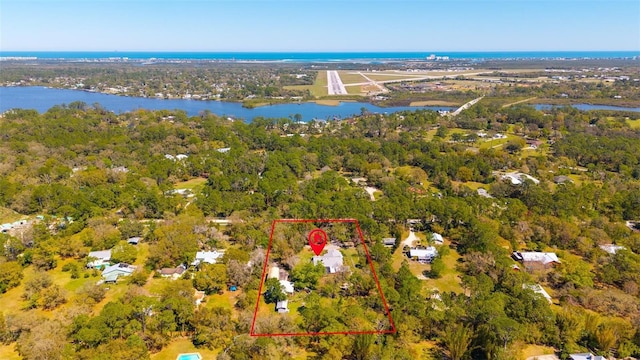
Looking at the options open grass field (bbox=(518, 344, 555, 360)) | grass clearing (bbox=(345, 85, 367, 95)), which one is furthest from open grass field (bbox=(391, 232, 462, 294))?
grass clearing (bbox=(345, 85, 367, 95))

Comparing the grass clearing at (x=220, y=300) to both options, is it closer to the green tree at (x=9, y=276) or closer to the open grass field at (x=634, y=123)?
the green tree at (x=9, y=276)

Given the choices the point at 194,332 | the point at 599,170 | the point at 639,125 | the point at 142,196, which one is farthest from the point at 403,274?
the point at 639,125

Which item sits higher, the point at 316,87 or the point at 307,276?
the point at 316,87

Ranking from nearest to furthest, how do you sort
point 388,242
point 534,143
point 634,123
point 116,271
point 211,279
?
point 211,279
point 116,271
point 388,242
point 534,143
point 634,123

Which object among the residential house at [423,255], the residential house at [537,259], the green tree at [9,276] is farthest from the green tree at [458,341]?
the green tree at [9,276]

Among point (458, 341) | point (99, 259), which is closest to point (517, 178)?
point (458, 341)

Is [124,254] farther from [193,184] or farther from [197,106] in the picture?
[197,106]
